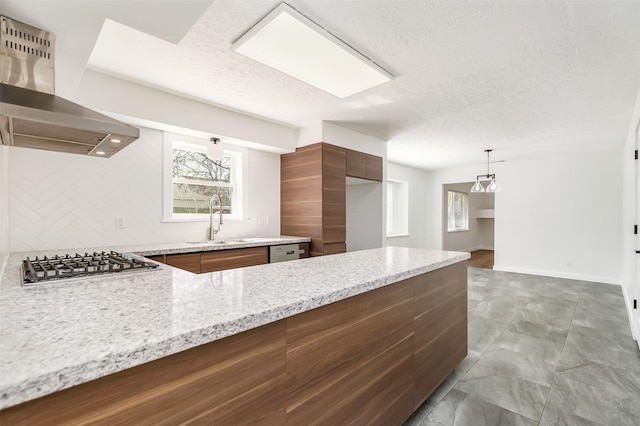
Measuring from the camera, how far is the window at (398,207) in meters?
6.88

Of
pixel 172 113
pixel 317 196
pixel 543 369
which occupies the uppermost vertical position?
pixel 172 113

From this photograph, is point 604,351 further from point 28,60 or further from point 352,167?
point 28,60

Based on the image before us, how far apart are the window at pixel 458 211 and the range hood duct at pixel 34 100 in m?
8.66

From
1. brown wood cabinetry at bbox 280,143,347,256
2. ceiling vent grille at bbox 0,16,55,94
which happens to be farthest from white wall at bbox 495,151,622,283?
ceiling vent grille at bbox 0,16,55,94

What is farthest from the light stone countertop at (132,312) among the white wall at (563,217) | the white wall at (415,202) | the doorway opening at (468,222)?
the doorway opening at (468,222)

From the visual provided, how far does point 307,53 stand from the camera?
2.09 metres

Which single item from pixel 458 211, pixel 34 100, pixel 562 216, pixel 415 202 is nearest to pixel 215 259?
pixel 34 100

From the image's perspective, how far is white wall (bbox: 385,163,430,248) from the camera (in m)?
6.62

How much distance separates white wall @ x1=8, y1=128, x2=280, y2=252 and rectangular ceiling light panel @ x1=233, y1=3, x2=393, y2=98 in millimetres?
1695

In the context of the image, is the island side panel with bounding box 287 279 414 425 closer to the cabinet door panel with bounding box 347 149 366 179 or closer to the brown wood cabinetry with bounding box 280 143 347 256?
the brown wood cabinetry with bounding box 280 143 347 256

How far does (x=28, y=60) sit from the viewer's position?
4.26 ft

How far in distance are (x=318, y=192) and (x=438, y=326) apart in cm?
217

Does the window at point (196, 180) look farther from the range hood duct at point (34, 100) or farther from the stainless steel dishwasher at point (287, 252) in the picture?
the range hood duct at point (34, 100)

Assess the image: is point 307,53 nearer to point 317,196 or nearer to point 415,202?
point 317,196
